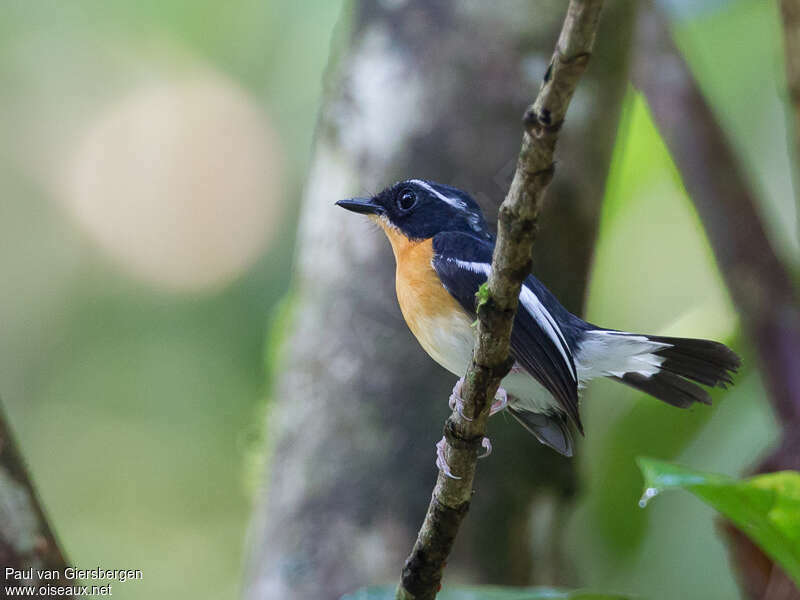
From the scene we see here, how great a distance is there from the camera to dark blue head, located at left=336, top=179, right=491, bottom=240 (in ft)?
9.29

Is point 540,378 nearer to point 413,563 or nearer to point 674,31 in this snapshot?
point 413,563

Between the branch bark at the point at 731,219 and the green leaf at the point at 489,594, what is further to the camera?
the branch bark at the point at 731,219

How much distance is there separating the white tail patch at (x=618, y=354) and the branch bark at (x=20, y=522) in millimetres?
1626

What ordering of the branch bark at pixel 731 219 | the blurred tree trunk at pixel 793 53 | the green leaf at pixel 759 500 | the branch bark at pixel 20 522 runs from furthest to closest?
the branch bark at pixel 731 219 → the blurred tree trunk at pixel 793 53 → the green leaf at pixel 759 500 → the branch bark at pixel 20 522

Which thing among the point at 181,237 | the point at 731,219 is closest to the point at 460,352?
the point at 731,219

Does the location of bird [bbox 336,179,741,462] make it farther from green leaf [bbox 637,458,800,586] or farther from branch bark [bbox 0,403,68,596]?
branch bark [bbox 0,403,68,596]

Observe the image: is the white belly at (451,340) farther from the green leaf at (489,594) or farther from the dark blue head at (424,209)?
the green leaf at (489,594)

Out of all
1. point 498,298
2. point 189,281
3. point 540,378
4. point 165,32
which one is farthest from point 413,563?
point 165,32

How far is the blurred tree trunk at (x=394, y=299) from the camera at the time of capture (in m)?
3.30

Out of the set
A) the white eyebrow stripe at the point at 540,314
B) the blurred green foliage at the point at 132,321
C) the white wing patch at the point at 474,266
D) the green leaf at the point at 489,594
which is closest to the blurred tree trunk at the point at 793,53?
the white eyebrow stripe at the point at 540,314

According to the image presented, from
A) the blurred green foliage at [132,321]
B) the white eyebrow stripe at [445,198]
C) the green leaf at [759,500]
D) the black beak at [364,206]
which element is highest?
the white eyebrow stripe at [445,198]

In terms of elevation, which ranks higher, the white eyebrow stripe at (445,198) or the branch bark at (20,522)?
the white eyebrow stripe at (445,198)

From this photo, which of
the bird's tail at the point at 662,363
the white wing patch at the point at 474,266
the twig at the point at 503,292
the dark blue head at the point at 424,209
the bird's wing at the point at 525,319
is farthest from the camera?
the dark blue head at the point at 424,209

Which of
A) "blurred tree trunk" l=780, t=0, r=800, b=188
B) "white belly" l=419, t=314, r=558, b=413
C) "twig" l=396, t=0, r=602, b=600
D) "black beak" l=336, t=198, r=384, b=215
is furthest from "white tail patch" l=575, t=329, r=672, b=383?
"blurred tree trunk" l=780, t=0, r=800, b=188
